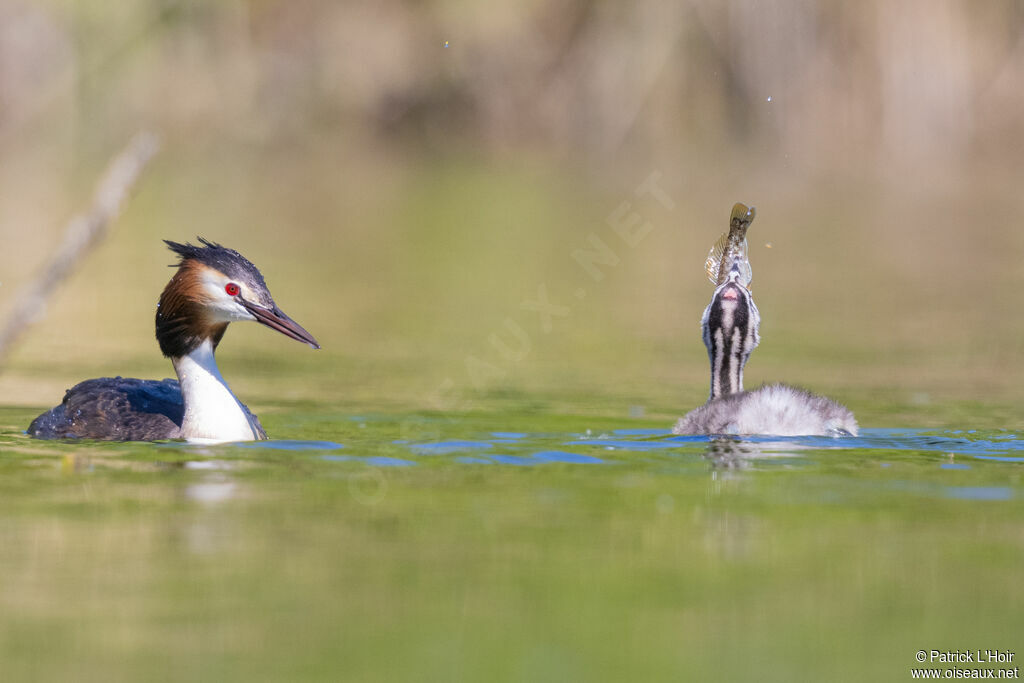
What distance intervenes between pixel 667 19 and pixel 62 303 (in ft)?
48.4

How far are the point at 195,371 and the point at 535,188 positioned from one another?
1706cm

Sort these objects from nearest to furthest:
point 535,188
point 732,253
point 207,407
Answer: point 207,407, point 732,253, point 535,188

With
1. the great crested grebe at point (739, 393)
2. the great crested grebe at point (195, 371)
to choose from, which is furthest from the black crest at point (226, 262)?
the great crested grebe at point (739, 393)

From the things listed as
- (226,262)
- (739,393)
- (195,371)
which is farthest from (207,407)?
(739,393)

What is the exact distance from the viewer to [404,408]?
8.98m

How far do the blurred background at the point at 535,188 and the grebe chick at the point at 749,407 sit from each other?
833mm

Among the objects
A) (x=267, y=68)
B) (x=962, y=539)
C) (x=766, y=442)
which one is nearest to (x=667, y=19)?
(x=267, y=68)

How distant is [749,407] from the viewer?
7.88 m

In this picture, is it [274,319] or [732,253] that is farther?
[732,253]

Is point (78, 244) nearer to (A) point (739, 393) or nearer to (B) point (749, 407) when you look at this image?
(B) point (749, 407)

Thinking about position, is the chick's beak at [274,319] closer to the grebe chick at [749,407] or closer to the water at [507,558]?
the water at [507,558]

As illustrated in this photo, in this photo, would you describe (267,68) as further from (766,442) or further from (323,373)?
(766,442)

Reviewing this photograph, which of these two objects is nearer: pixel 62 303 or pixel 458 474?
pixel 458 474

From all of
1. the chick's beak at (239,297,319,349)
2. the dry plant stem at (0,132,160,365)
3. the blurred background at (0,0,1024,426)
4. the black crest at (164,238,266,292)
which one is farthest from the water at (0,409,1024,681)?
the blurred background at (0,0,1024,426)
